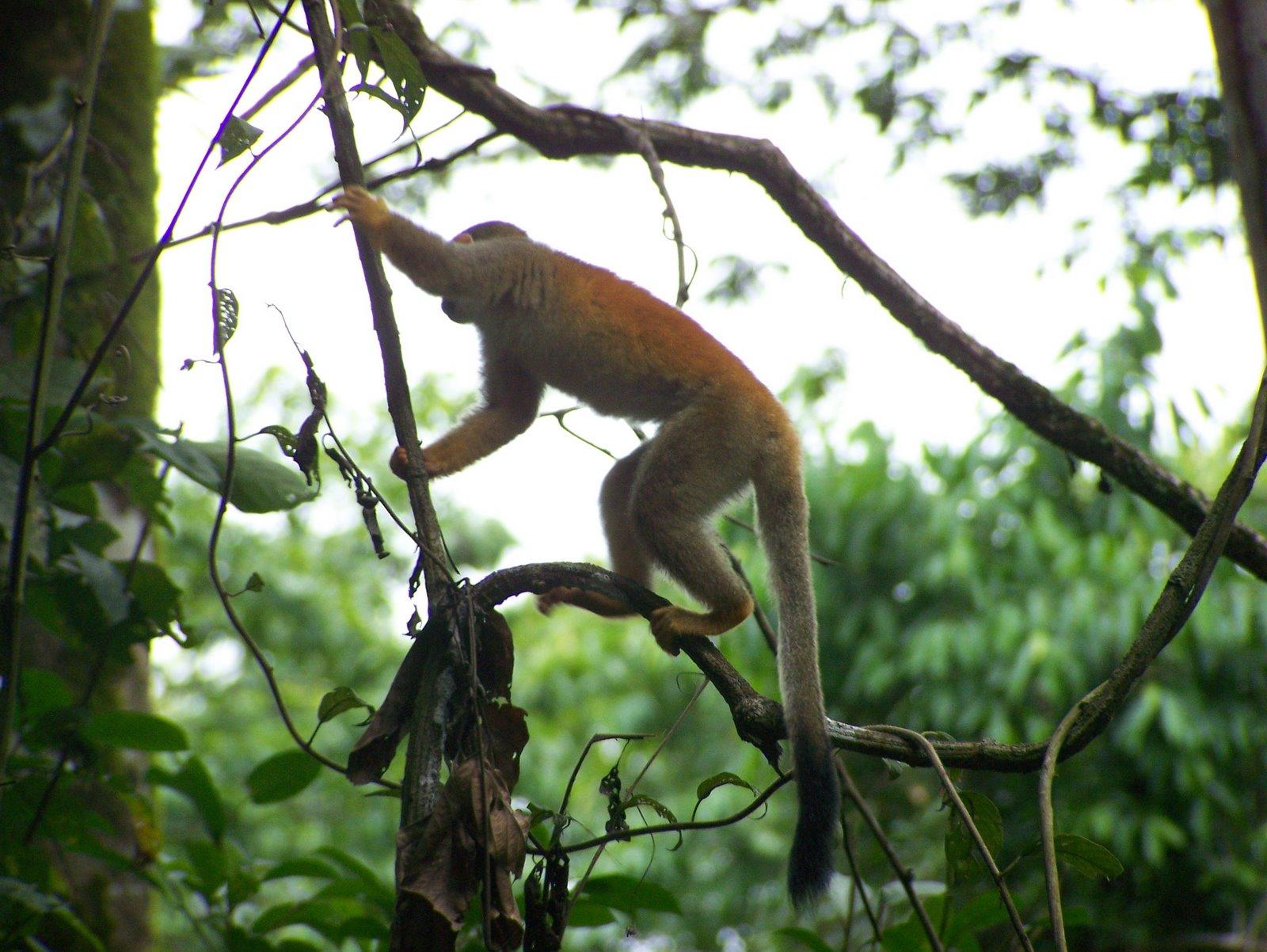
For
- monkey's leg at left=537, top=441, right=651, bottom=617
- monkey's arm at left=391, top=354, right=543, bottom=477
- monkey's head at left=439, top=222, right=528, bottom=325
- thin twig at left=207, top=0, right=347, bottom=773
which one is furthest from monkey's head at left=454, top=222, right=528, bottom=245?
thin twig at left=207, top=0, right=347, bottom=773

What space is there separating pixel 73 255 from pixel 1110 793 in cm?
573

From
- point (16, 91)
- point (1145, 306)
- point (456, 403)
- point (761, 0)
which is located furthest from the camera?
point (456, 403)

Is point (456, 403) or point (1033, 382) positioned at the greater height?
point (456, 403)

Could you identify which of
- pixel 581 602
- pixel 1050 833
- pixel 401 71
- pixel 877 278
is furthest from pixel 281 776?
pixel 877 278

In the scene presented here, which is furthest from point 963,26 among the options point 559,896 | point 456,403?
point 456,403

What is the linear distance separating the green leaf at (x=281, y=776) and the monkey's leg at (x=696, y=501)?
1.04 m

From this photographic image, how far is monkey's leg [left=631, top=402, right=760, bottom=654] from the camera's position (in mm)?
3124

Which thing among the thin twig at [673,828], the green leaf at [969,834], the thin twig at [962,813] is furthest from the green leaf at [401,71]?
the green leaf at [969,834]

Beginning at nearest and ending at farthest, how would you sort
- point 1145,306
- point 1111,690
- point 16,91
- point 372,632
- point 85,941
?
point 1111,690 < point 85,941 < point 16,91 < point 1145,306 < point 372,632

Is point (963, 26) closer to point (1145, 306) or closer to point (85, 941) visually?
point (1145, 306)

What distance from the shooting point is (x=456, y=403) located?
13.8m

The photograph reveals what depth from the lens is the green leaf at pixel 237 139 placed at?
6.47ft

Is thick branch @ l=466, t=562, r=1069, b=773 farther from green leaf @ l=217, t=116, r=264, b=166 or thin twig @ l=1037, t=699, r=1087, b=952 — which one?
green leaf @ l=217, t=116, r=264, b=166

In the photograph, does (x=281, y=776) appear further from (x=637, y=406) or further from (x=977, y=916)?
(x=977, y=916)
